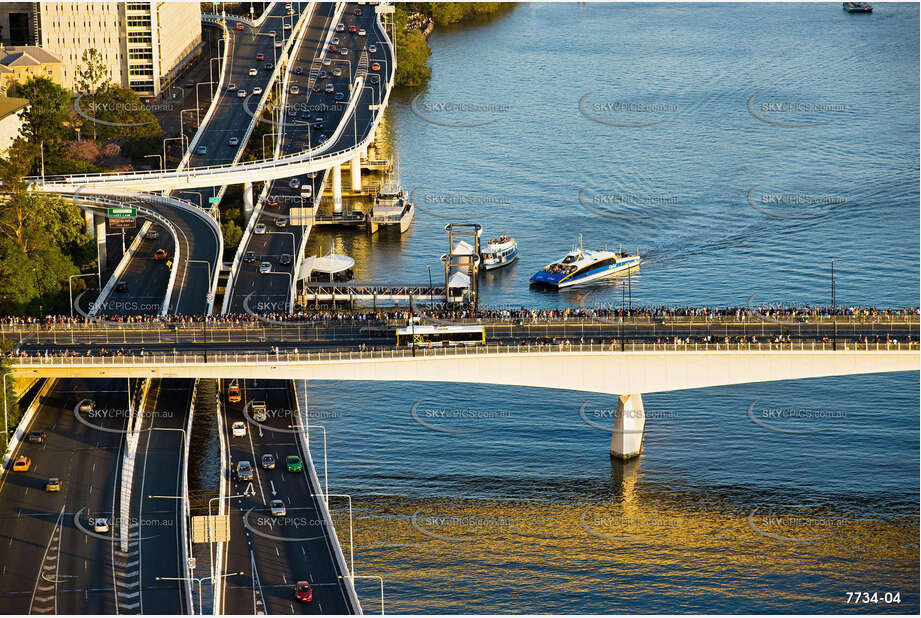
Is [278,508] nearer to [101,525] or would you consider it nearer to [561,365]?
[101,525]

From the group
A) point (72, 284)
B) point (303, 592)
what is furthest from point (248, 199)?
point (303, 592)

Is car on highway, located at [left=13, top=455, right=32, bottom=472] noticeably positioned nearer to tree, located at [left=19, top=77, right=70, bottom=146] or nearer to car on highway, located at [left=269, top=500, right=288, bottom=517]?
car on highway, located at [left=269, top=500, right=288, bottom=517]

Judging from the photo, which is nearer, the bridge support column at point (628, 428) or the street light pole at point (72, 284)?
the bridge support column at point (628, 428)

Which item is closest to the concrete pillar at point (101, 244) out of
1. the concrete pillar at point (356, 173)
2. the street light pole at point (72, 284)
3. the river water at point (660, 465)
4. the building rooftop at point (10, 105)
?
the street light pole at point (72, 284)

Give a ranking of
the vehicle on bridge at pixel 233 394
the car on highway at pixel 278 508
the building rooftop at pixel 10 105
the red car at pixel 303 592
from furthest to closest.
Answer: the building rooftop at pixel 10 105
the vehicle on bridge at pixel 233 394
the car on highway at pixel 278 508
the red car at pixel 303 592

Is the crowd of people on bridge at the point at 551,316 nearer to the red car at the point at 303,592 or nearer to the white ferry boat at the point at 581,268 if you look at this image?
the white ferry boat at the point at 581,268

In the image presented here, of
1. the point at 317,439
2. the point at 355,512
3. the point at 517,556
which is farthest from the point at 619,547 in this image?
the point at 317,439

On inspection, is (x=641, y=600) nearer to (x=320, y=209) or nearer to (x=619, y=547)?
(x=619, y=547)
